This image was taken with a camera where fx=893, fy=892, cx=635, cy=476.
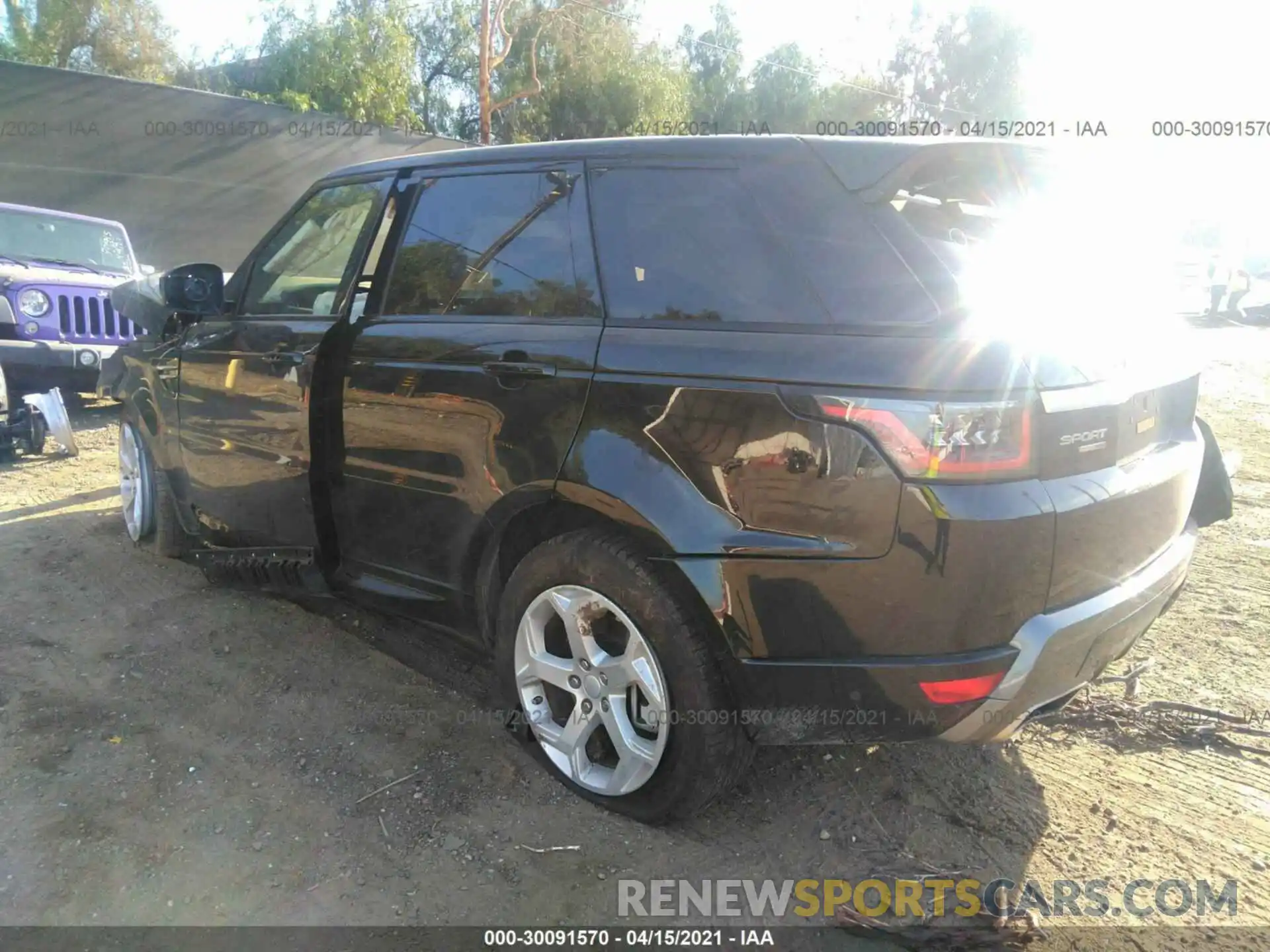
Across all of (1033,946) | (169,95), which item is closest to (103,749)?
(1033,946)

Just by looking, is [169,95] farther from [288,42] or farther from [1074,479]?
[1074,479]

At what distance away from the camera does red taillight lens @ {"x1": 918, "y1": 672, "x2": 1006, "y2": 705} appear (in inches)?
81.7

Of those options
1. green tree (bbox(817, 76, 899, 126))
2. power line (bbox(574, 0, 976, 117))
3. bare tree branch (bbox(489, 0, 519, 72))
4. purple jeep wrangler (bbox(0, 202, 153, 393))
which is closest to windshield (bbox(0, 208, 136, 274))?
purple jeep wrangler (bbox(0, 202, 153, 393))

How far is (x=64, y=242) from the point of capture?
327 inches

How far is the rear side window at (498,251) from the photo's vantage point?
2707mm

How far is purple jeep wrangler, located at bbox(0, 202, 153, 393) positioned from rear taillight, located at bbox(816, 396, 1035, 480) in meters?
6.09

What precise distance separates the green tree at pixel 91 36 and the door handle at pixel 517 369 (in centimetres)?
2640

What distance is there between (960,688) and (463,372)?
1.71 metres

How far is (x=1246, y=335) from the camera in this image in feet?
53.9

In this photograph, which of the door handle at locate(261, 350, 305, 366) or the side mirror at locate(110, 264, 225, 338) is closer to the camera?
the door handle at locate(261, 350, 305, 366)

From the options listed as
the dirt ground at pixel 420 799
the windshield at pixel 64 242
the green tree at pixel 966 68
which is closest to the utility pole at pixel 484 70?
the windshield at pixel 64 242

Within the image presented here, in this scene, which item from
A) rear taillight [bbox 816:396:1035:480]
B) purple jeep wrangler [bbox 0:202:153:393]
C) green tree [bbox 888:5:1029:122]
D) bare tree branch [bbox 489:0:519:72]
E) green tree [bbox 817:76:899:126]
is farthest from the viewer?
green tree [bbox 888:5:1029:122]

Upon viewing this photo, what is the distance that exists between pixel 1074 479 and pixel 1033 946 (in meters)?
1.16
